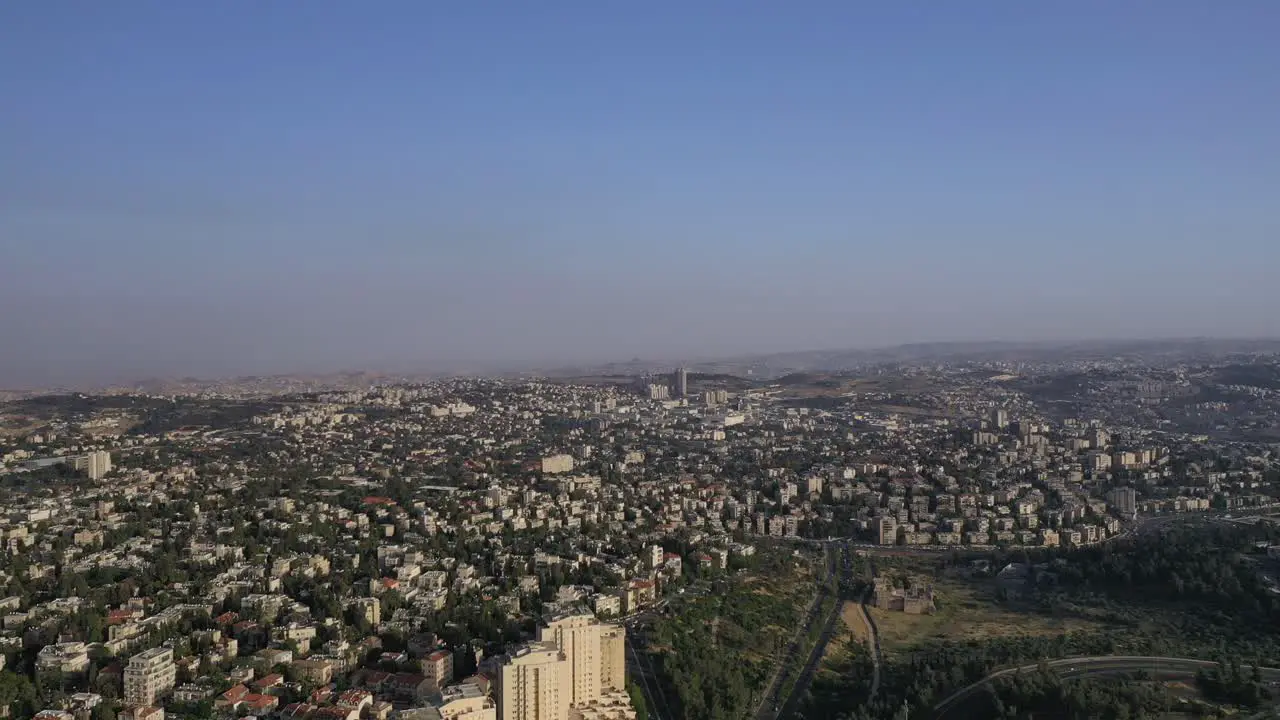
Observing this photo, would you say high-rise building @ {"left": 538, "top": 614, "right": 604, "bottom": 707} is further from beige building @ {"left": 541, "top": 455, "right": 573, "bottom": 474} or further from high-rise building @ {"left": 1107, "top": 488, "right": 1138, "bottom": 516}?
high-rise building @ {"left": 1107, "top": 488, "right": 1138, "bottom": 516}

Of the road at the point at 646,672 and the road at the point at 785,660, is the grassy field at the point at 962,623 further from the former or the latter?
the road at the point at 646,672

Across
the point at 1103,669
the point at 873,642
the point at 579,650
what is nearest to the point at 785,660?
the point at 873,642

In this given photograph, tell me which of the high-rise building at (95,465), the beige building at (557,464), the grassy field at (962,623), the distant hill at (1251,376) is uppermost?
the distant hill at (1251,376)

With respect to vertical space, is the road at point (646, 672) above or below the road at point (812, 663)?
above

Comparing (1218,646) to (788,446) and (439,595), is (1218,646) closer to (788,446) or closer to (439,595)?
(439,595)

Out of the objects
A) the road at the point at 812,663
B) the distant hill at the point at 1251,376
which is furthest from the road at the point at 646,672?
the distant hill at the point at 1251,376

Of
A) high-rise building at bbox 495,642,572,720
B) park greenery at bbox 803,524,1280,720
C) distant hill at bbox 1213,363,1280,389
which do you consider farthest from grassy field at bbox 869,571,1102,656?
distant hill at bbox 1213,363,1280,389

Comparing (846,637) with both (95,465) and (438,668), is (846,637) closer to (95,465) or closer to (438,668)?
(438,668)
